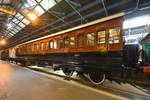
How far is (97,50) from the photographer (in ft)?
8.54

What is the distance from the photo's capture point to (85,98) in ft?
6.32

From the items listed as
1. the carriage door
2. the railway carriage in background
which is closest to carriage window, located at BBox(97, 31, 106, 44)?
the railway carriage in background

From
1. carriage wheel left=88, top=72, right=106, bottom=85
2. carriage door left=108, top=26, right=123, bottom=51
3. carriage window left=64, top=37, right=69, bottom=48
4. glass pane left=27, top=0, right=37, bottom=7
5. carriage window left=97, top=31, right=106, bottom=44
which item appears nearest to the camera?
carriage door left=108, top=26, right=123, bottom=51

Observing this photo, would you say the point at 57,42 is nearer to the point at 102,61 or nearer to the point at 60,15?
the point at 102,61

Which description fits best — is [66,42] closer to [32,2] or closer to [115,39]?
[115,39]

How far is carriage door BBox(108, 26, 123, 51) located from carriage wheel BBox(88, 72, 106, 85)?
111 cm

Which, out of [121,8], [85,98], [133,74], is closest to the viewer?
[85,98]

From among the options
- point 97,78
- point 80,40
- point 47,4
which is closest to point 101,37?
point 80,40

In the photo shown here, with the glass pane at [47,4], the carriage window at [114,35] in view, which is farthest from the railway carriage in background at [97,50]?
the glass pane at [47,4]

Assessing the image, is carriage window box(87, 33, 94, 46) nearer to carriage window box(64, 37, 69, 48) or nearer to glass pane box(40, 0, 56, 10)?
carriage window box(64, 37, 69, 48)

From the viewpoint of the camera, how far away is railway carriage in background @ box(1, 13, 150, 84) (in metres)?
2.28

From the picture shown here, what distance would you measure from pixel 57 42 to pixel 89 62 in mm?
2251

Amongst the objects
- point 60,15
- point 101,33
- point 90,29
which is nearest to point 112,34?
point 101,33

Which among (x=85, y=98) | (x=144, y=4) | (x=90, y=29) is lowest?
(x=85, y=98)
